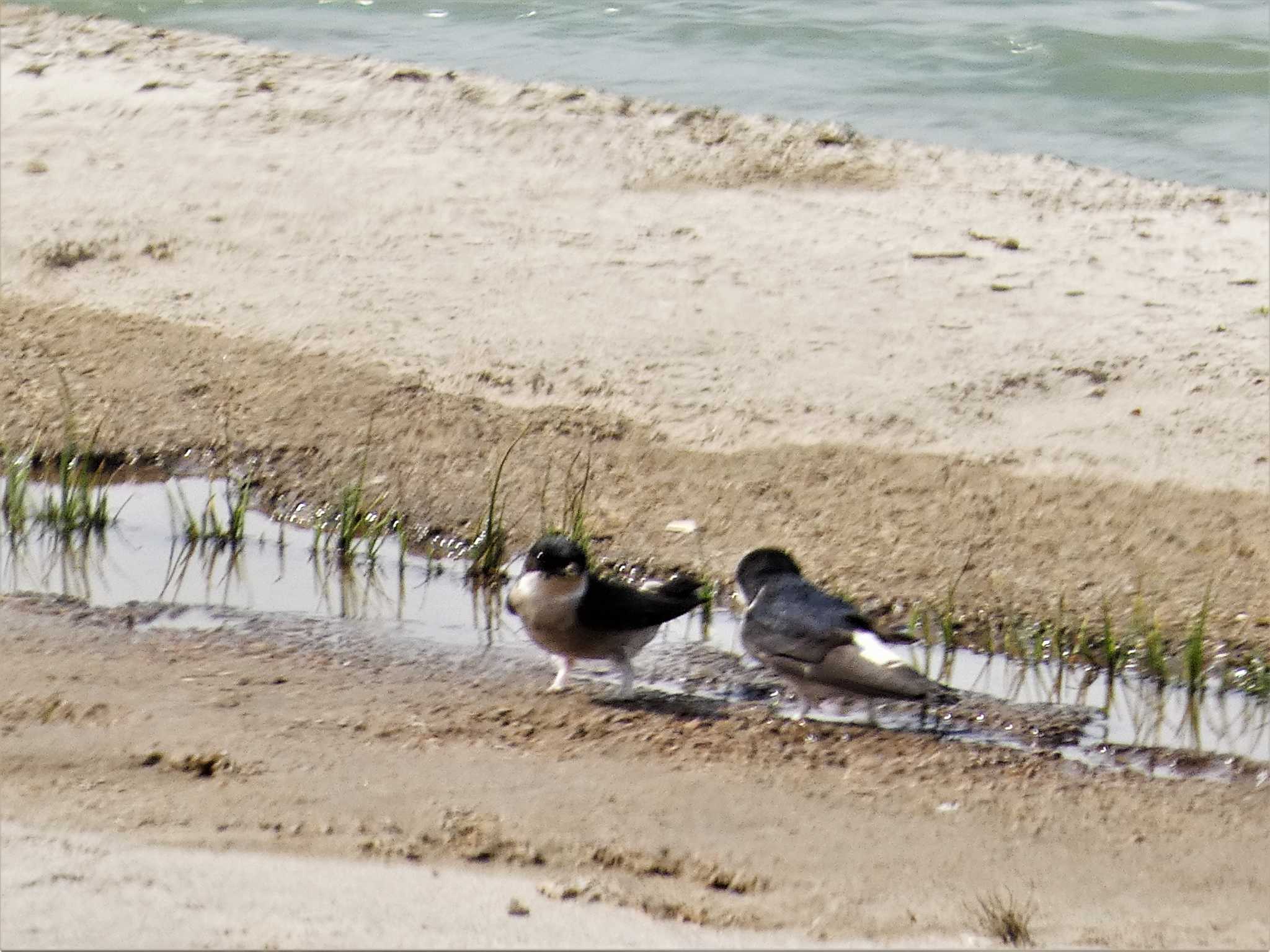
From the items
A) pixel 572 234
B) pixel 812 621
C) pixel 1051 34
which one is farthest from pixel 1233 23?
pixel 812 621

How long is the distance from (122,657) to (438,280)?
382cm

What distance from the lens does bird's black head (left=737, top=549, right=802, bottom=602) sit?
5828 millimetres

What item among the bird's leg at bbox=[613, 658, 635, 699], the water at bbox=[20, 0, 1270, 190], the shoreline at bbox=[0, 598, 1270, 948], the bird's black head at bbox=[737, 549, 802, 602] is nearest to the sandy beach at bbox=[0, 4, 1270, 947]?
the shoreline at bbox=[0, 598, 1270, 948]

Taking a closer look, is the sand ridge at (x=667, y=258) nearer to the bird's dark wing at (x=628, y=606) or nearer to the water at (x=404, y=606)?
the water at (x=404, y=606)

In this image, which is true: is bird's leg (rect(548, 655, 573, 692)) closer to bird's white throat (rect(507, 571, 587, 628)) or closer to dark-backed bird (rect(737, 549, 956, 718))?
bird's white throat (rect(507, 571, 587, 628))

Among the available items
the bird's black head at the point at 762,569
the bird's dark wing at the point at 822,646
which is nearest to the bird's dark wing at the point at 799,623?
the bird's dark wing at the point at 822,646

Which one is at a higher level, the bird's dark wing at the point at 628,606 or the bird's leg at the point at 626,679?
the bird's dark wing at the point at 628,606

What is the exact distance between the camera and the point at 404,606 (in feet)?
21.1

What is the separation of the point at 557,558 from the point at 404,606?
114 centimetres

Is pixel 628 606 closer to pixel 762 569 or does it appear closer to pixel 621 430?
pixel 762 569

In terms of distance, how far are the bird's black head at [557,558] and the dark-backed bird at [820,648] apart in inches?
21.9

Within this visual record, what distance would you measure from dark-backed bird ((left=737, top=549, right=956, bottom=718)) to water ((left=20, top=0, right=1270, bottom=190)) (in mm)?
7441

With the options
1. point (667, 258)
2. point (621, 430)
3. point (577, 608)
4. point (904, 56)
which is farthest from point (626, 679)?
point (904, 56)

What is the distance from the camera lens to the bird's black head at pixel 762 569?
229 inches
